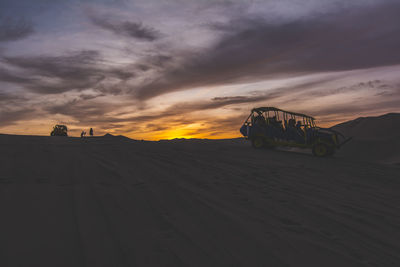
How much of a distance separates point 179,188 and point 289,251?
2.55 meters

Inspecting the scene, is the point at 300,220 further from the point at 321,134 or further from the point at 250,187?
the point at 321,134

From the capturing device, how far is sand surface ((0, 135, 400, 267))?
279cm

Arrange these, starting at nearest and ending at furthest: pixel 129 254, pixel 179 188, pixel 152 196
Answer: pixel 129 254 < pixel 152 196 < pixel 179 188

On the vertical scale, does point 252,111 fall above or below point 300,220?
above

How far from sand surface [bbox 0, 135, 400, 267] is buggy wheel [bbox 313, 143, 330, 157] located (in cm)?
747

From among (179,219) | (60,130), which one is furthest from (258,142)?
(60,130)

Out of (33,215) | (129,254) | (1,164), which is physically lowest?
(129,254)

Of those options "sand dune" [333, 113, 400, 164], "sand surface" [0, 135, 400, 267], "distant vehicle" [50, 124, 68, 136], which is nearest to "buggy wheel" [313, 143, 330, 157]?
"sand dune" [333, 113, 400, 164]

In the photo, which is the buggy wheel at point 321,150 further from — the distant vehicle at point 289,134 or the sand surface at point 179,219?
the sand surface at point 179,219

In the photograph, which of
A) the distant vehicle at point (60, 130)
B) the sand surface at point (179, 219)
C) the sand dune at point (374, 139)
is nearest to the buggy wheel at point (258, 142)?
the sand dune at point (374, 139)

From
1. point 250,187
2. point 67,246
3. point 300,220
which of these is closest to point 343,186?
point 250,187

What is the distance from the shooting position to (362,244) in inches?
137

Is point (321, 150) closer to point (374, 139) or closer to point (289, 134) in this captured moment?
point (289, 134)

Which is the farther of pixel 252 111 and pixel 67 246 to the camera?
pixel 252 111
